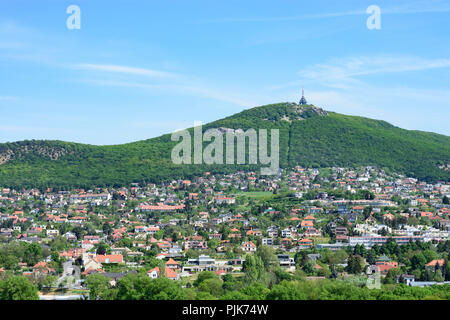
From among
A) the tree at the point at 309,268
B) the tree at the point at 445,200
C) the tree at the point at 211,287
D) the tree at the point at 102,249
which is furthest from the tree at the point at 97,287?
the tree at the point at 445,200

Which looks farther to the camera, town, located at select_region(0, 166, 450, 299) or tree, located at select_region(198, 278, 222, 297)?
town, located at select_region(0, 166, 450, 299)

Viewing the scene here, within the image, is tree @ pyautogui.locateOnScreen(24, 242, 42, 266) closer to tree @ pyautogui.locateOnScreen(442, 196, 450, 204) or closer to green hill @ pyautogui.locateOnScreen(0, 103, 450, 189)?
tree @ pyautogui.locateOnScreen(442, 196, 450, 204)

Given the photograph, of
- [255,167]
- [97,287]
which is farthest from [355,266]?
[255,167]

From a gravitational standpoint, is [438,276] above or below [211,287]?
below

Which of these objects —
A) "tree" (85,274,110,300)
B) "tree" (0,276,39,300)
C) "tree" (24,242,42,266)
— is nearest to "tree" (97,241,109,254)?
"tree" (24,242,42,266)

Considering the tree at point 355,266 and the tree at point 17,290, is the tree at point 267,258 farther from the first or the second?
the tree at point 17,290

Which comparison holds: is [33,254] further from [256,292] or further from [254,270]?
[256,292]
